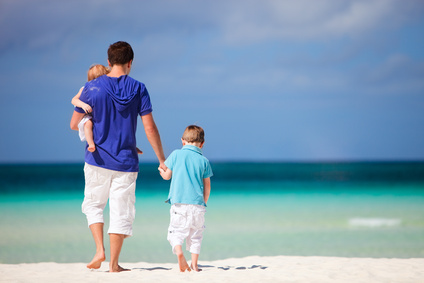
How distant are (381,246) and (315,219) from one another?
3.71 m

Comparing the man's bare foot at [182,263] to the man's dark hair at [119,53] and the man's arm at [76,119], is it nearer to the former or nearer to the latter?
the man's arm at [76,119]

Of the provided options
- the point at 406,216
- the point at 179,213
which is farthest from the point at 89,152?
the point at 406,216

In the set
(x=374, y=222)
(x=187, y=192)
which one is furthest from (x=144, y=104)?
(x=374, y=222)

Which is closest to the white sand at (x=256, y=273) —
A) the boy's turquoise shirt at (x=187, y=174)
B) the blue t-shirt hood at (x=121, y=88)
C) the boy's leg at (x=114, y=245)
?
the boy's leg at (x=114, y=245)

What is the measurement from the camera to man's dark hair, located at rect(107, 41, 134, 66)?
398 centimetres

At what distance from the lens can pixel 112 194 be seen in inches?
156

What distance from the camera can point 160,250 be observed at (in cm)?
728

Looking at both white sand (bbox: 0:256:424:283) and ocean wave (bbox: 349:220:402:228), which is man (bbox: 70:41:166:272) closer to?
white sand (bbox: 0:256:424:283)

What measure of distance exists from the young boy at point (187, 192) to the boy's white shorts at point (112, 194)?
309 mm

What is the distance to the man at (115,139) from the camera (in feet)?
12.8

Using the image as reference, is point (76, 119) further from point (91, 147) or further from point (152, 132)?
point (152, 132)

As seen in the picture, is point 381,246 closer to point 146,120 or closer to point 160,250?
point 160,250

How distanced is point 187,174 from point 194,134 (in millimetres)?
331

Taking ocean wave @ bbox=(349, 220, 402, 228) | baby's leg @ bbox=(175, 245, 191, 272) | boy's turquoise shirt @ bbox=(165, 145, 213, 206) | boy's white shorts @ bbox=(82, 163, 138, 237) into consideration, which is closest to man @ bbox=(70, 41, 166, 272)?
boy's white shorts @ bbox=(82, 163, 138, 237)
